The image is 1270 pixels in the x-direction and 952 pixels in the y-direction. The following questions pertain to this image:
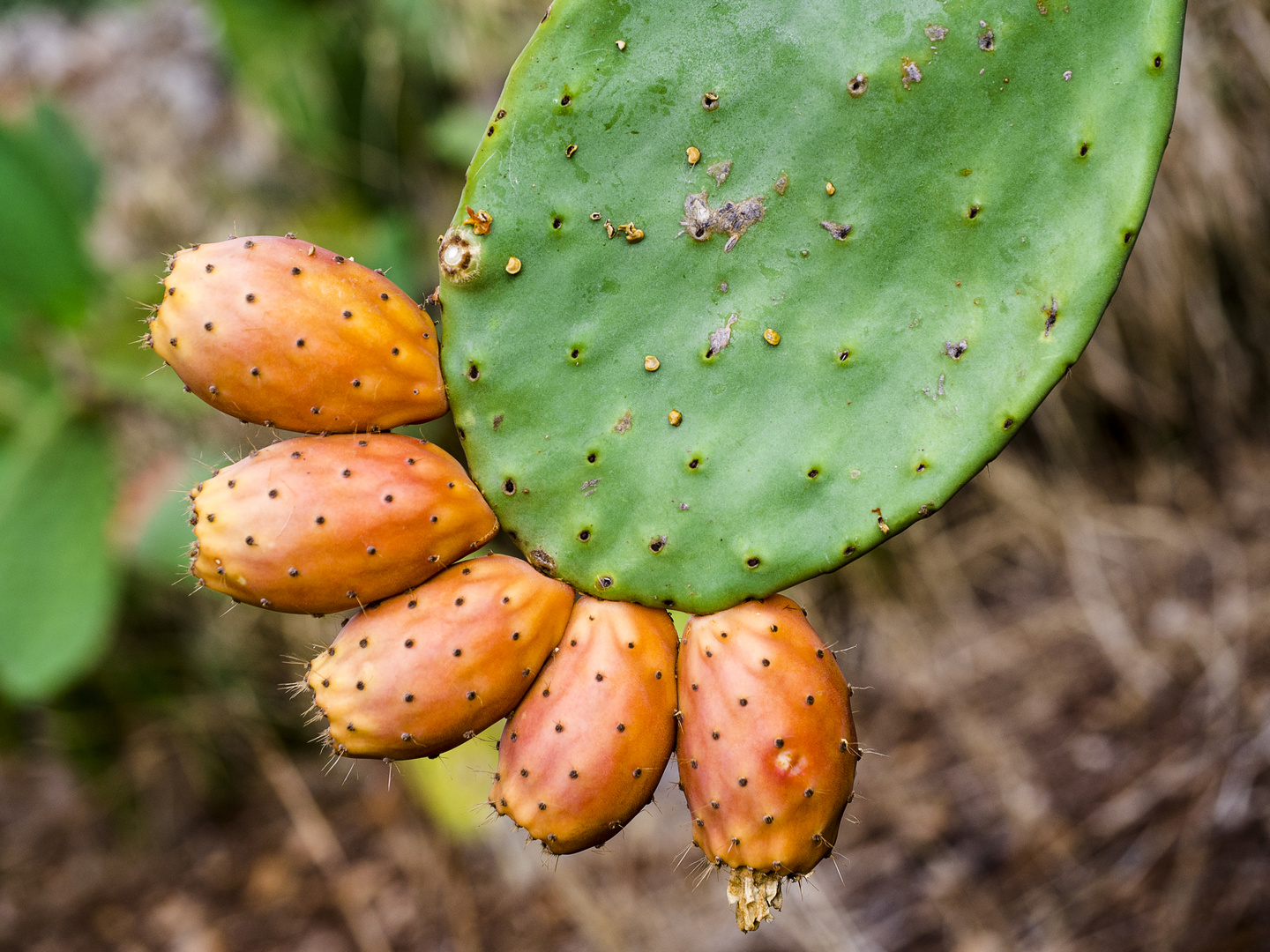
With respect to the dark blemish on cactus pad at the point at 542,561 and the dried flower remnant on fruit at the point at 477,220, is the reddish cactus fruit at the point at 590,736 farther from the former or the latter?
the dried flower remnant on fruit at the point at 477,220

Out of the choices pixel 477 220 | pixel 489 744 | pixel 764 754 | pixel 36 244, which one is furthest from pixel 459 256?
pixel 36 244

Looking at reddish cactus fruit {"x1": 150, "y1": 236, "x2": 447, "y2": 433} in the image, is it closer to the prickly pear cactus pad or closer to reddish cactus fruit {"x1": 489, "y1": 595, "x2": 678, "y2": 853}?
the prickly pear cactus pad

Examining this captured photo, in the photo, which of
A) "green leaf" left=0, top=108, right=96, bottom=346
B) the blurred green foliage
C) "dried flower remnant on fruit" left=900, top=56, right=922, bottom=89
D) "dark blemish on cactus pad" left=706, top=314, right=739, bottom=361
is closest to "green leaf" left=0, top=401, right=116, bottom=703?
the blurred green foliage

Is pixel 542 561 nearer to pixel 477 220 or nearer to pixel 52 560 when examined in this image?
pixel 477 220

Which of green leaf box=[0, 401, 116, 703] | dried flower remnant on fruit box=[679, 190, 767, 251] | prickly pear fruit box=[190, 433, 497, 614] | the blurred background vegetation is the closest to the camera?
prickly pear fruit box=[190, 433, 497, 614]

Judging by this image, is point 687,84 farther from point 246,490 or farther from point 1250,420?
point 1250,420

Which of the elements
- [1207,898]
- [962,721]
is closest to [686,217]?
[1207,898]
